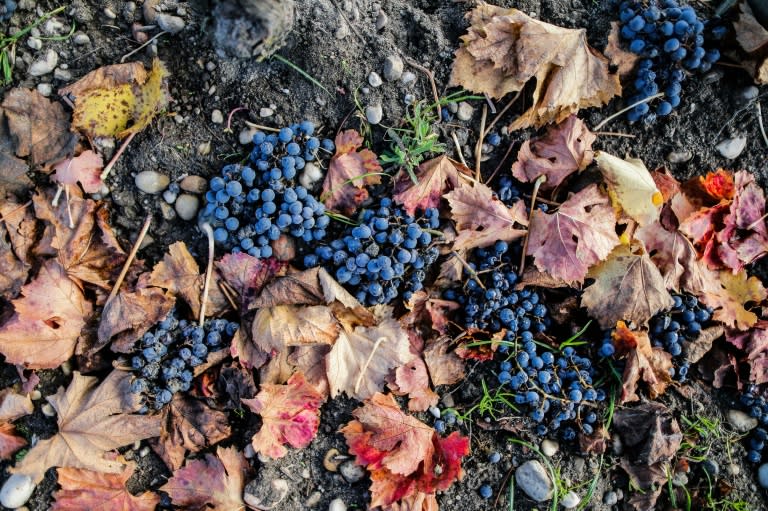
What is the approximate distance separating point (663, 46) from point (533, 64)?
625 mm

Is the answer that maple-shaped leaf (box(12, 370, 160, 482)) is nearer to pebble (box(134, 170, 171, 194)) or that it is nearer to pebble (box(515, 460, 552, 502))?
pebble (box(134, 170, 171, 194))

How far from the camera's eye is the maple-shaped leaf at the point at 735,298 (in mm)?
2824

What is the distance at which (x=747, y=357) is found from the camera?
2832 mm

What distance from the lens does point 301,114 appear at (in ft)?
9.05

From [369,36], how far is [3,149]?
5.51ft

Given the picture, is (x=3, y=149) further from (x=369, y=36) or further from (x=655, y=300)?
(x=655, y=300)

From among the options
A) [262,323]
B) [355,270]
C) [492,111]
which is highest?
[492,111]

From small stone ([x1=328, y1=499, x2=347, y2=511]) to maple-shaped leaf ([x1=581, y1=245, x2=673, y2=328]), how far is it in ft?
4.49

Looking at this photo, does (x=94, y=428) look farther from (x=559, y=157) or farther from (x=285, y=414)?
(x=559, y=157)

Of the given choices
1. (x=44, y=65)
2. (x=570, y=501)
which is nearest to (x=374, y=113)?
(x=44, y=65)

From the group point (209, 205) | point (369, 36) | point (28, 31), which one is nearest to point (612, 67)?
point (369, 36)

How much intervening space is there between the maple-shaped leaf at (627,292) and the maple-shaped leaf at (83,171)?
2224 millimetres

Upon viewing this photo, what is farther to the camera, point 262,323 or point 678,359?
point 678,359

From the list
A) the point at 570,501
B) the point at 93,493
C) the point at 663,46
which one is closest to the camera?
the point at 93,493
